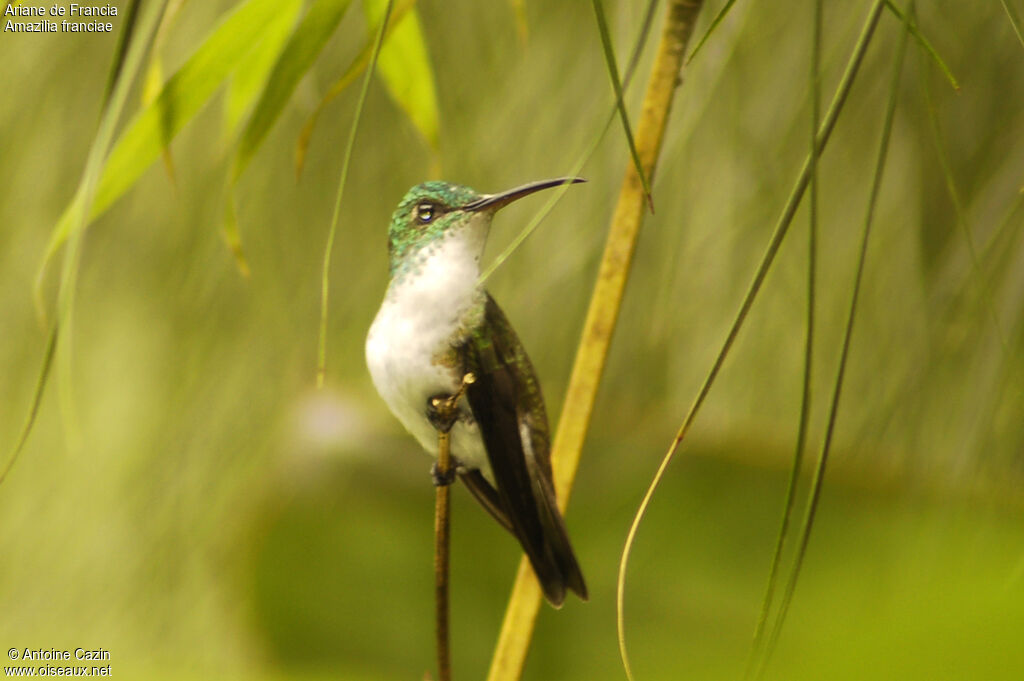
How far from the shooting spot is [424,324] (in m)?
0.42

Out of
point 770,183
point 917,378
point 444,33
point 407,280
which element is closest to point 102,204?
point 407,280

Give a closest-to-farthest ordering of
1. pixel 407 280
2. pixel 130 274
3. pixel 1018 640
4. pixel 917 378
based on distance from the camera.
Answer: pixel 407 280
pixel 1018 640
pixel 917 378
pixel 130 274

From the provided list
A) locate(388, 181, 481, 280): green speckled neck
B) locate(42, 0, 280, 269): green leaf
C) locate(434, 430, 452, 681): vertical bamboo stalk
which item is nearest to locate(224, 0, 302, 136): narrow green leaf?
locate(42, 0, 280, 269): green leaf

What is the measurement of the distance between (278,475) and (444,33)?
36 cm

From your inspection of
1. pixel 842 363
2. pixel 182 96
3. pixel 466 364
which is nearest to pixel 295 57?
pixel 182 96

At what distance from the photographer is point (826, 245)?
2.18 ft

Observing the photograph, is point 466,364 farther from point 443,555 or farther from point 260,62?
point 260,62

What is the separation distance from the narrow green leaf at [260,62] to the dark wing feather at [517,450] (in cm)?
19

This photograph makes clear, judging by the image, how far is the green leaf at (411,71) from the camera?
558 millimetres

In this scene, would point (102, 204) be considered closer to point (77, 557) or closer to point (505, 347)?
point (505, 347)

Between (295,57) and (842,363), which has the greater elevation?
(295,57)

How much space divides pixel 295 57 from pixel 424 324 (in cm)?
15

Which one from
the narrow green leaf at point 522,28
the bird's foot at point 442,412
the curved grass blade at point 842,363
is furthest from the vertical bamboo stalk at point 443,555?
the narrow green leaf at point 522,28

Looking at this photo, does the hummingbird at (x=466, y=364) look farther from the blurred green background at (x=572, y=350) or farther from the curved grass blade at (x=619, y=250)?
the blurred green background at (x=572, y=350)
